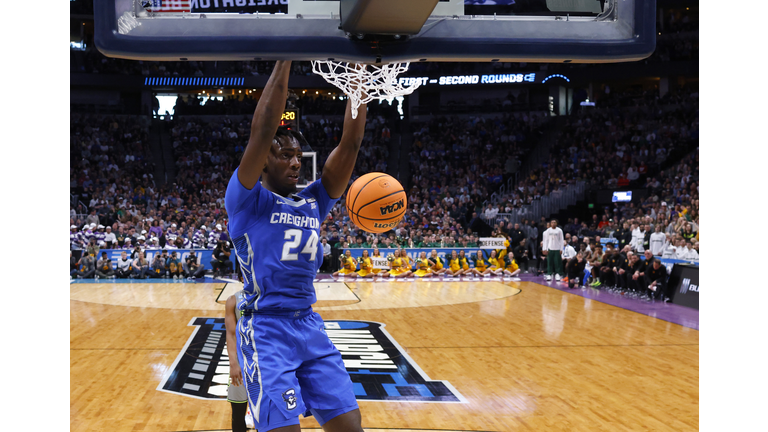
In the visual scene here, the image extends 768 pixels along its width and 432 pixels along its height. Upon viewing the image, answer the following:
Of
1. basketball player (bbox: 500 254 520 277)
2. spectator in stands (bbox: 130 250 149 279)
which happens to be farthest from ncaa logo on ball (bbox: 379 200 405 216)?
spectator in stands (bbox: 130 250 149 279)

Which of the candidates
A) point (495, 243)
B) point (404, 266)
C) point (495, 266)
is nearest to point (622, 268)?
point (495, 266)

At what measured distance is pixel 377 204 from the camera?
465 centimetres

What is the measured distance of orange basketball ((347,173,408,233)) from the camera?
4512mm

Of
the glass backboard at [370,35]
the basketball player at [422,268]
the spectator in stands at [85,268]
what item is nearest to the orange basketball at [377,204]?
the glass backboard at [370,35]

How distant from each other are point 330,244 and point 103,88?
56.5ft

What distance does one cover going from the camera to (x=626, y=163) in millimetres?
22844

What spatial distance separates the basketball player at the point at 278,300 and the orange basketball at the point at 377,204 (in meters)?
1.57

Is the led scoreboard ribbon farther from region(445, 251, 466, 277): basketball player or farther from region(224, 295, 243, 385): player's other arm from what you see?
region(224, 295, 243, 385): player's other arm

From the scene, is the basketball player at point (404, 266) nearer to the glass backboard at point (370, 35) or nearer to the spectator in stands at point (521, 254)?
the spectator in stands at point (521, 254)

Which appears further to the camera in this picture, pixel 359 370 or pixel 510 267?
pixel 510 267

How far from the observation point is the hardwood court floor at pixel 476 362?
16.8 feet

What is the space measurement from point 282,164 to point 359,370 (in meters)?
4.19

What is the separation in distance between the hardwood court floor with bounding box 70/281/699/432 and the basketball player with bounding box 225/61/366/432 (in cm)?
233

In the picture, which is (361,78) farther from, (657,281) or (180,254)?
(180,254)
